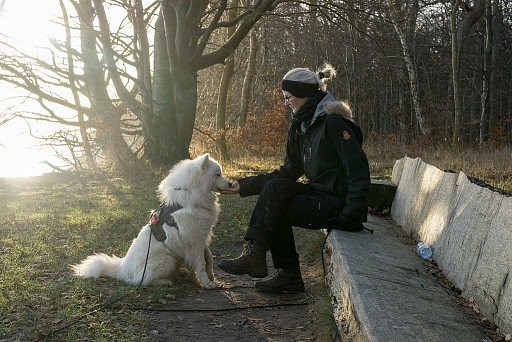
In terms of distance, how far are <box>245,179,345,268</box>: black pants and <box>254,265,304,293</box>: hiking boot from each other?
38 centimetres

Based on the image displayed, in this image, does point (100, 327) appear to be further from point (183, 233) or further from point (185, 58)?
point (185, 58)

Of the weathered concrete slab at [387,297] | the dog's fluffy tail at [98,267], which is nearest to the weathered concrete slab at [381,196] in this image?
the weathered concrete slab at [387,297]

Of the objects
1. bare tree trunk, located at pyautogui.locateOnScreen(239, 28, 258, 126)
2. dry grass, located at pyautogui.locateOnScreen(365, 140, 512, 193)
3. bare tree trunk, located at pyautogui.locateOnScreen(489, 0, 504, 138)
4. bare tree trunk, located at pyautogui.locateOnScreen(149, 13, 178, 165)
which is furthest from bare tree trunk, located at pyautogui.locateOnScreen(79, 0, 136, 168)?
bare tree trunk, located at pyautogui.locateOnScreen(489, 0, 504, 138)

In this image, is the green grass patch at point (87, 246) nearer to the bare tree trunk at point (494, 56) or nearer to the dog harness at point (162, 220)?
the dog harness at point (162, 220)

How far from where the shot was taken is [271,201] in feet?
15.9

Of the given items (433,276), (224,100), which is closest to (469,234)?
(433,276)

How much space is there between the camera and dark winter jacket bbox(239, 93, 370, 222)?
14.9ft

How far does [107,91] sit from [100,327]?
1227cm

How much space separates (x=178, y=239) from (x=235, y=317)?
3.43 feet

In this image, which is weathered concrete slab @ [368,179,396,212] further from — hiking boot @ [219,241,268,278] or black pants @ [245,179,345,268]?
hiking boot @ [219,241,268,278]

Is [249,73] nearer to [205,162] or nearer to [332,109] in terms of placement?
[205,162]

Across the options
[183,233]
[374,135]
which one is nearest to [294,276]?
[183,233]

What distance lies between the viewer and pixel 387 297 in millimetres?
3219

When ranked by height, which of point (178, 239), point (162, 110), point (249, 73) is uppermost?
point (249, 73)
